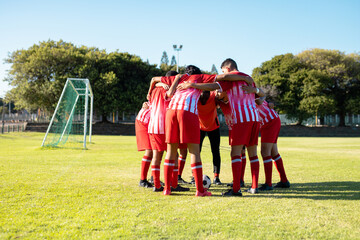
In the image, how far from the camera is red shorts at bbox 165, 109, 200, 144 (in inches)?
193

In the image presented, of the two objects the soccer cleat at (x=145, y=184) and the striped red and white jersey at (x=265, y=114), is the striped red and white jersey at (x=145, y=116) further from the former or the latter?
the striped red and white jersey at (x=265, y=114)

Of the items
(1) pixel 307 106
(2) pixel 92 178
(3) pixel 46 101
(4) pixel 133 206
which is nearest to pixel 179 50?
(3) pixel 46 101

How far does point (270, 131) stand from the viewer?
19.5 ft

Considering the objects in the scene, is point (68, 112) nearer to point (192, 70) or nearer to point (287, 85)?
point (192, 70)

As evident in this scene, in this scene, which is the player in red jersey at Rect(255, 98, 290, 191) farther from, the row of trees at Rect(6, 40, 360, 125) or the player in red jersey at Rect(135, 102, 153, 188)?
the row of trees at Rect(6, 40, 360, 125)

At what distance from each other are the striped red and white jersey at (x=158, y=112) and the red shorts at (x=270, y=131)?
199 cm

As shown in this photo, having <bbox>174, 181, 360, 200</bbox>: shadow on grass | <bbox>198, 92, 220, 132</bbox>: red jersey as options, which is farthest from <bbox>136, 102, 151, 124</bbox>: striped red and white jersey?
<bbox>174, 181, 360, 200</bbox>: shadow on grass

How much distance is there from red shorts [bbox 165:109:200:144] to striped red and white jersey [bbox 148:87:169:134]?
348 mm

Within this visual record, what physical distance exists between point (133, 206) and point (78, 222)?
915mm

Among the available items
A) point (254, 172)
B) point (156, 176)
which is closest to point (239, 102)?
point (254, 172)

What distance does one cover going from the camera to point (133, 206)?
418 centimetres

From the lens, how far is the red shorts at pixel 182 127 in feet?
16.1

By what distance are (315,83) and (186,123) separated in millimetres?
45837

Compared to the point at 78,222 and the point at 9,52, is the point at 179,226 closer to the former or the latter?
the point at 78,222
